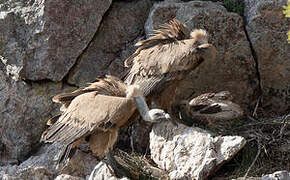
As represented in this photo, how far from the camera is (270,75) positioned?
7770 mm

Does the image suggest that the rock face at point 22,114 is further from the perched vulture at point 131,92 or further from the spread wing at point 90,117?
the spread wing at point 90,117

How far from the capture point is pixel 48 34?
24.8 feet

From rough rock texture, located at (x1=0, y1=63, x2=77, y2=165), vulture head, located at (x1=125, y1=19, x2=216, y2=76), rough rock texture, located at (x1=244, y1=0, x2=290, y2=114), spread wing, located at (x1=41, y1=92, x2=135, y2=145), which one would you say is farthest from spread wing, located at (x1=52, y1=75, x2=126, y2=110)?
rough rock texture, located at (x1=244, y1=0, x2=290, y2=114)

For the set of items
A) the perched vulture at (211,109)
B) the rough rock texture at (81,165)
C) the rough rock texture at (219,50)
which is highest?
the rough rock texture at (219,50)

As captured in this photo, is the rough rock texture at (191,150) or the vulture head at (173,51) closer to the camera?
the rough rock texture at (191,150)

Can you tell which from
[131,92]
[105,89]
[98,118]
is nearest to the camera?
[98,118]

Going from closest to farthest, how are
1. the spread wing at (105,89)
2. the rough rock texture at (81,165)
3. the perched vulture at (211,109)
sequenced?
the spread wing at (105,89), the rough rock texture at (81,165), the perched vulture at (211,109)

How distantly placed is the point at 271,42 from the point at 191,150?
2297 millimetres

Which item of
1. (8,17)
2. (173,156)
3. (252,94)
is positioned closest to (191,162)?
(173,156)

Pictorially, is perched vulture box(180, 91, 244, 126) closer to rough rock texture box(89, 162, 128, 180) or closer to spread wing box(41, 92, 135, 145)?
spread wing box(41, 92, 135, 145)

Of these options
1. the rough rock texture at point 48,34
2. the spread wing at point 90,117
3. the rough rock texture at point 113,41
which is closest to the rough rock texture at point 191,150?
the spread wing at point 90,117

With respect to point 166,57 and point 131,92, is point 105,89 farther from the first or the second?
point 166,57

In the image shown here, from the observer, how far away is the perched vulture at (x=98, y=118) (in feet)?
19.8

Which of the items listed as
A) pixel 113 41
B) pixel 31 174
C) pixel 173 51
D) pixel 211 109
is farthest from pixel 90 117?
pixel 113 41
